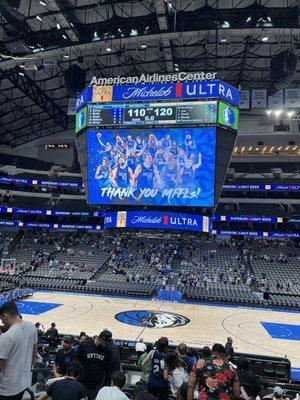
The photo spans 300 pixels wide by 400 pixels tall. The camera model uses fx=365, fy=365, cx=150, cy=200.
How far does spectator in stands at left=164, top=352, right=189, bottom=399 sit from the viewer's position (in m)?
5.51

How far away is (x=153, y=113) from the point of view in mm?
22078

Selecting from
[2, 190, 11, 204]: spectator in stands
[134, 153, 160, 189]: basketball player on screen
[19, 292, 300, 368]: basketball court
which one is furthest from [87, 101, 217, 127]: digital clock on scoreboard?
[2, 190, 11, 204]: spectator in stands

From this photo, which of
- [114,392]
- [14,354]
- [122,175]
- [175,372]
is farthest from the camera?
[122,175]

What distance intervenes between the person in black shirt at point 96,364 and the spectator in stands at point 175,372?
35.9 inches

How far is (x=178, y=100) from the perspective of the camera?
2167 centimetres

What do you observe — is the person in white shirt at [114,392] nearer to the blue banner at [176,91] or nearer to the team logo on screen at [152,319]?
the team logo on screen at [152,319]

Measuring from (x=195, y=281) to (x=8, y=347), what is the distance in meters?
31.6

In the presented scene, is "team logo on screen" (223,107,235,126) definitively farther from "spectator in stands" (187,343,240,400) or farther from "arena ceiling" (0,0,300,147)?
"spectator in stands" (187,343,240,400)

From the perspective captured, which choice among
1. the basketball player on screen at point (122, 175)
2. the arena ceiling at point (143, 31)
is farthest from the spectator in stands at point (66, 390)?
the arena ceiling at point (143, 31)

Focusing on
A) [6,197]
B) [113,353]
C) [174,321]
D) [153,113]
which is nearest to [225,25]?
[153,113]

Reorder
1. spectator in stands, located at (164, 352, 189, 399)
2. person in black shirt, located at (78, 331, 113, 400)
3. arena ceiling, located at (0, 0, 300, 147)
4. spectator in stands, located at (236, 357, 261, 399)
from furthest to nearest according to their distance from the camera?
arena ceiling, located at (0, 0, 300, 147) → spectator in stands, located at (236, 357, 261, 399) → spectator in stands, located at (164, 352, 189, 399) → person in black shirt, located at (78, 331, 113, 400)

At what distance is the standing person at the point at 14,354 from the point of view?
3744 millimetres

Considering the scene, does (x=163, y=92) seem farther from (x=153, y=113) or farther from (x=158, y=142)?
(x=158, y=142)

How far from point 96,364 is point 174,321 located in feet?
62.6
